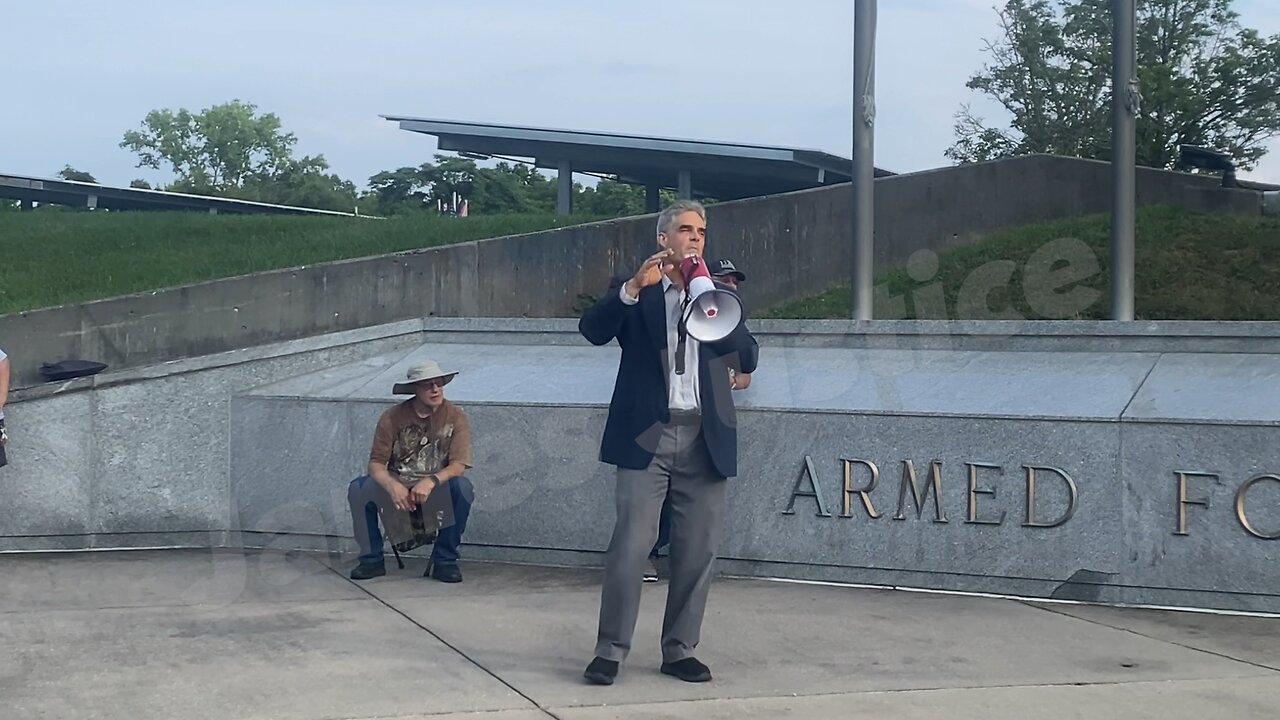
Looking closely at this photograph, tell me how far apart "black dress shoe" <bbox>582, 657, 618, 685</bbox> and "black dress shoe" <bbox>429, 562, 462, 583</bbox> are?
8.49 ft

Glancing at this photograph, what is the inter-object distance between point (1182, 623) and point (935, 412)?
1579mm

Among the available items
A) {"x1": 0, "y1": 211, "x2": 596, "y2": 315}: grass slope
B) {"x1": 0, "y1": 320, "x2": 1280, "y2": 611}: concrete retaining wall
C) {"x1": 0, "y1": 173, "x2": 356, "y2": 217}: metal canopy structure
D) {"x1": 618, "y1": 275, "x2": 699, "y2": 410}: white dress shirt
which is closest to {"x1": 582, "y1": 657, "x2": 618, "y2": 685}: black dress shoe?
{"x1": 618, "y1": 275, "x2": 699, "y2": 410}: white dress shirt

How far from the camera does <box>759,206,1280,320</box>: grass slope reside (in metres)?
14.1

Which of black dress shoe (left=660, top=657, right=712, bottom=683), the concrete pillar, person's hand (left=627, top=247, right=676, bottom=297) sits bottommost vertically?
black dress shoe (left=660, top=657, right=712, bottom=683)

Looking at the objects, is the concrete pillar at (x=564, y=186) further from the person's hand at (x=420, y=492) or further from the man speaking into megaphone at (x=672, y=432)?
the man speaking into megaphone at (x=672, y=432)

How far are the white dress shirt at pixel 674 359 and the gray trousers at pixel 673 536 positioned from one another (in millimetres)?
82

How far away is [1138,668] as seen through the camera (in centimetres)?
580

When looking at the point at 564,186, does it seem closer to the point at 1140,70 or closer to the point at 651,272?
the point at 1140,70

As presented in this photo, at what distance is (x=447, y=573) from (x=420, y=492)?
0.47 metres

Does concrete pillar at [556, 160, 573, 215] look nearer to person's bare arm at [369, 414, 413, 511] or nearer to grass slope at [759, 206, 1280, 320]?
grass slope at [759, 206, 1280, 320]

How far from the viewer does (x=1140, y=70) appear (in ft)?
88.5

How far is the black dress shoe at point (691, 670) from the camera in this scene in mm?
5562

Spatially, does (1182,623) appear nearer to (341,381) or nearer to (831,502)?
(831,502)

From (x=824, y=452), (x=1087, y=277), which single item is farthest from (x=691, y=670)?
(x=1087, y=277)
